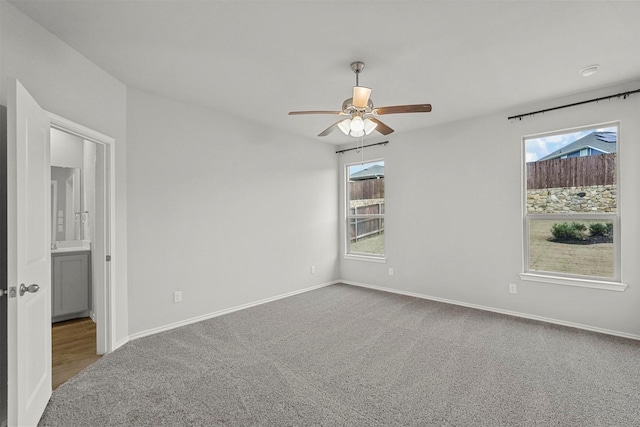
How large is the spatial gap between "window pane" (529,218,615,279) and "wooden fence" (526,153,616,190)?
0.45 m

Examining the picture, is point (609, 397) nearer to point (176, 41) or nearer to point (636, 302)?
point (636, 302)

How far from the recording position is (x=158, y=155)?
3492 mm

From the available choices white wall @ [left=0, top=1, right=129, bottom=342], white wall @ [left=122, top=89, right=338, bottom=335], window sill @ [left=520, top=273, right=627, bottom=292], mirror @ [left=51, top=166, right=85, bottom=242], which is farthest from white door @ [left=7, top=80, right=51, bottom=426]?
window sill @ [left=520, top=273, right=627, bottom=292]

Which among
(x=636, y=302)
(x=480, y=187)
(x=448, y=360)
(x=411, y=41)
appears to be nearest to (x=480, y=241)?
(x=480, y=187)

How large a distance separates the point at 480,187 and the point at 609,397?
2.67 meters

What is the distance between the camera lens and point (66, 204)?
439cm

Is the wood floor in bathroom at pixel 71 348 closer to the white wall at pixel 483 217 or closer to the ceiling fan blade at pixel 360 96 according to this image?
the ceiling fan blade at pixel 360 96

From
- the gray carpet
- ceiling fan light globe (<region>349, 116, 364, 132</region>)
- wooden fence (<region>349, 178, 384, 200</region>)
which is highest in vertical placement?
ceiling fan light globe (<region>349, 116, 364, 132</region>)

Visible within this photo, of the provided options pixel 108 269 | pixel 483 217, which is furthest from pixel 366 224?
pixel 108 269

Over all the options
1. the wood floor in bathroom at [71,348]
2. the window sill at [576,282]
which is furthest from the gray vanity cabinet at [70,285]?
the window sill at [576,282]

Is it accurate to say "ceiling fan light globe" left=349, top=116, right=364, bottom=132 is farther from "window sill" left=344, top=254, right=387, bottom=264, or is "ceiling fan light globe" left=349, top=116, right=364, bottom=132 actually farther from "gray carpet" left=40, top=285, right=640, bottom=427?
"window sill" left=344, top=254, right=387, bottom=264

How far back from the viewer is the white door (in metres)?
1.68

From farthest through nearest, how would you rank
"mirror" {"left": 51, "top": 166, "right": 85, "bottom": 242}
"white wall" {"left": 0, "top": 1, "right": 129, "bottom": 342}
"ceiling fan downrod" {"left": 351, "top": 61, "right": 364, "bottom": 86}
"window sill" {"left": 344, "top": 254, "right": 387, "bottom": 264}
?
"window sill" {"left": 344, "top": 254, "right": 387, "bottom": 264} < "mirror" {"left": 51, "top": 166, "right": 85, "bottom": 242} < "ceiling fan downrod" {"left": 351, "top": 61, "right": 364, "bottom": 86} < "white wall" {"left": 0, "top": 1, "right": 129, "bottom": 342}

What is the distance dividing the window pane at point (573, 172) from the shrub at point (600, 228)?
0.50ft
